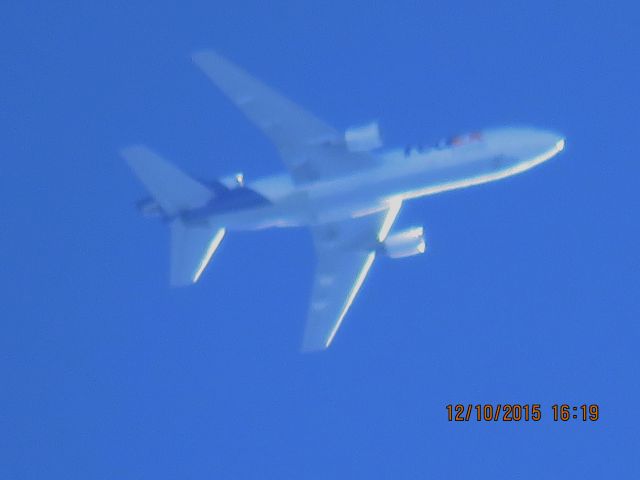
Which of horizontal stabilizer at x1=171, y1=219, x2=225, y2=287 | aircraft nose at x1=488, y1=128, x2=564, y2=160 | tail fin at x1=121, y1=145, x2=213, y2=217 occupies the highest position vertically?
aircraft nose at x1=488, y1=128, x2=564, y2=160

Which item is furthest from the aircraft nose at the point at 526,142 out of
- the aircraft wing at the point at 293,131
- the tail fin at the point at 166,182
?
the tail fin at the point at 166,182

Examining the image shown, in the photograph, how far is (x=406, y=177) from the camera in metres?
52.4

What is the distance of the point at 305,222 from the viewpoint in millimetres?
54812

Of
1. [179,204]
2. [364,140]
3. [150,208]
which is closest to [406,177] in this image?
[364,140]

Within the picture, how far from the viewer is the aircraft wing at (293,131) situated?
51.8 meters

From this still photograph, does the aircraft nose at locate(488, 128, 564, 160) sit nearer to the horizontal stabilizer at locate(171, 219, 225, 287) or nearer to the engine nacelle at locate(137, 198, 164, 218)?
the horizontal stabilizer at locate(171, 219, 225, 287)

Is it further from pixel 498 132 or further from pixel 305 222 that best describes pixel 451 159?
pixel 305 222

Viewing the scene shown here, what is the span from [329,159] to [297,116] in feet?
6.46

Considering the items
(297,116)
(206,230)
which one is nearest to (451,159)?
(297,116)

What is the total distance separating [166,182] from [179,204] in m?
1.05

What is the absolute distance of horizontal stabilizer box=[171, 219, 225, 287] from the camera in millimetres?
54875

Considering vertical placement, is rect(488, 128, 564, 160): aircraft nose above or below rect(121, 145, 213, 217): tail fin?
above

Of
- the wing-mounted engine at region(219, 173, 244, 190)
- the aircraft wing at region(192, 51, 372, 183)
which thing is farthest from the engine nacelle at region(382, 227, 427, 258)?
the wing-mounted engine at region(219, 173, 244, 190)

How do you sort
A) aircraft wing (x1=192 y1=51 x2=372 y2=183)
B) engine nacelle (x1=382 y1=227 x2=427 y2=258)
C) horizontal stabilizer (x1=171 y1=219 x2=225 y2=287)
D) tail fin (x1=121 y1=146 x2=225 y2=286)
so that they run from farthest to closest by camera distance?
engine nacelle (x1=382 y1=227 x2=427 y2=258)
horizontal stabilizer (x1=171 y1=219 x2=225 y2=287)
tail fin (x1=121 y1=146 x2=225 y2=286)
aircraft wing (x1=192 y1=51 x2=372 y2=183)
